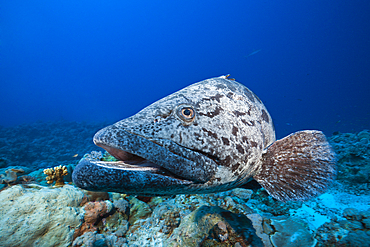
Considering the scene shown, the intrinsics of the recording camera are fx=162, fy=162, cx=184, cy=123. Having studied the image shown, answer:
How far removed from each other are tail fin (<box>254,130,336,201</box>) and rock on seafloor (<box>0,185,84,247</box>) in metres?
3.69

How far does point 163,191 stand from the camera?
149 cm

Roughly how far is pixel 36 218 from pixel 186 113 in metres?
3.71

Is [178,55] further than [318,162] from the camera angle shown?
Yes

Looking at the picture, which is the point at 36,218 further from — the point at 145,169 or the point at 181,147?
the point at 181,147

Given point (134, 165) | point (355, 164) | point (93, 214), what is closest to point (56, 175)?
point (93, 214)

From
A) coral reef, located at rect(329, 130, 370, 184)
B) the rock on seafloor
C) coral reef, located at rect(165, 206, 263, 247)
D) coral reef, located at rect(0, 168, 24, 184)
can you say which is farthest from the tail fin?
coral reef, located at rect(0, 168, 24, 184)

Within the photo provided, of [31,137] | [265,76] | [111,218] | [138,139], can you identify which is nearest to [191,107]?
[138,139]

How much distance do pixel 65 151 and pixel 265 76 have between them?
144469 millimetres

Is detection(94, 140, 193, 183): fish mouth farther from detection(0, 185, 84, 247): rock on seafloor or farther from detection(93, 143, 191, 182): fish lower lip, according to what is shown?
detection(0, 185, 84, 247): rock on seafloor

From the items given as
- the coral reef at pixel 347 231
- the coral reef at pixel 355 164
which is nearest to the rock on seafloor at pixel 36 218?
the coral reef at pixel 347 231

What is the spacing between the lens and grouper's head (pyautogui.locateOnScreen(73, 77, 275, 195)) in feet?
4.41

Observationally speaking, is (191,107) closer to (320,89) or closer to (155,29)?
(320,89)

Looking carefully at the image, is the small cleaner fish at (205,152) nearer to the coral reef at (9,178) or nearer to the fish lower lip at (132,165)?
the fish lower lip at (132,165)

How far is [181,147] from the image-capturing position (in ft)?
4.95
